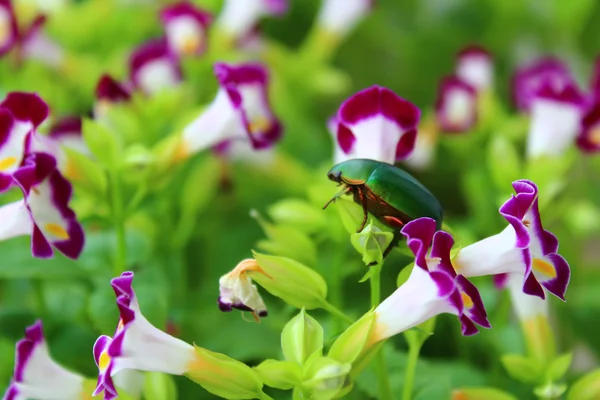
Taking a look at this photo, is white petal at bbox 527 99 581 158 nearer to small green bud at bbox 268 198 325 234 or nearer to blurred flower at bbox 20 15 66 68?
small green bud at bbox 268 198 325 234

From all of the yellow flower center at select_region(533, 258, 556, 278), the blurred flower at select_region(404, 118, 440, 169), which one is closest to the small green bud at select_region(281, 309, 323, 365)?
the yellow flower center at select_region(533, 258, 556, 278)

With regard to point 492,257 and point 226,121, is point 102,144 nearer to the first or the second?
point 226,121

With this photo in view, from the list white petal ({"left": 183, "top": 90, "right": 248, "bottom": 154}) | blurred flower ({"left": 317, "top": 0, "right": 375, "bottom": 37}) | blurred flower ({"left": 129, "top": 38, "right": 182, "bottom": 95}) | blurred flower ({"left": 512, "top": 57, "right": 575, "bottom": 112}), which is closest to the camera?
white petal ({"left": 183, "top": 90, "right": 248, "bottom": 154})

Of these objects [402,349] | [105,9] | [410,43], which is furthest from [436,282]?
[410,43]

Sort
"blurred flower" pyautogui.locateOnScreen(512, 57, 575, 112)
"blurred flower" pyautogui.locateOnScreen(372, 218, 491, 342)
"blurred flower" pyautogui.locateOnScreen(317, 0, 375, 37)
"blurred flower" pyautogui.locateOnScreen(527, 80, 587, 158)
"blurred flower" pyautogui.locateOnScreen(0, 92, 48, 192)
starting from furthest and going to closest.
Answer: "blurred flower" pyautogui.locateOnScreen(317, 0, 375, 37)
"blurred flower" pyautogui.locateOnScreen(512, 57, 575, 112)
"blurred flower" pyautogui.locateOnScreen(527, 80, 587, 158)
"blurred flower" pyautogui.locateOnScreen(0, 92, 48, 192)
"blurred flower" pyautogui.locateOnScreen(372, 218, 491, 342)

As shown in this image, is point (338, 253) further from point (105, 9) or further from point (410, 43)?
point (410, 43)
